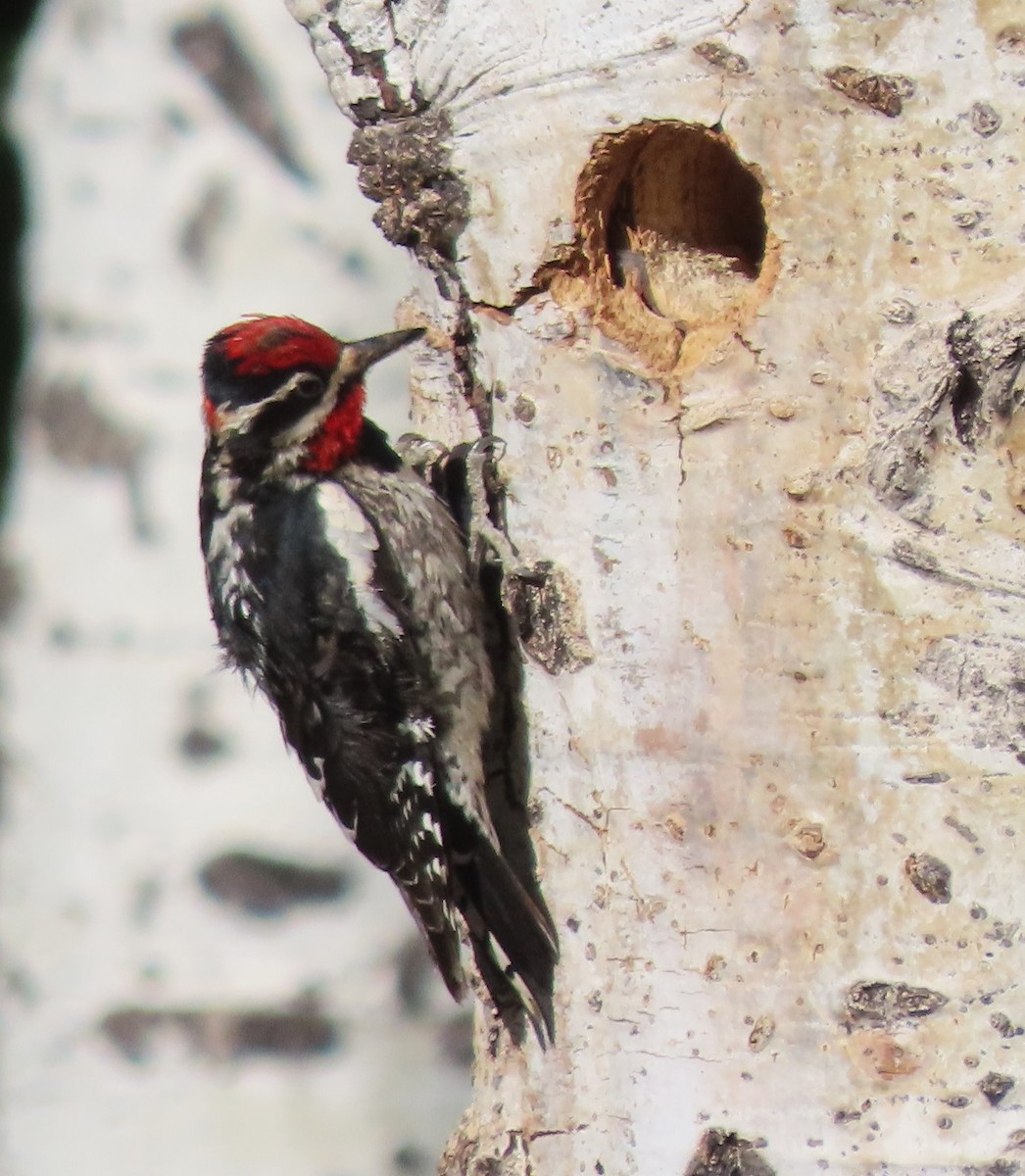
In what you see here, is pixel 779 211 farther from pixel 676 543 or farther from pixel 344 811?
pixel 344 811

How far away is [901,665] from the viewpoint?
164cm

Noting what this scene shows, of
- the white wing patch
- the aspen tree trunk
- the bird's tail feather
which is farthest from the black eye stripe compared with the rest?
the bird's tail feather

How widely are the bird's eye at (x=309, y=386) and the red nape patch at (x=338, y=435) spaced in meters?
0.04

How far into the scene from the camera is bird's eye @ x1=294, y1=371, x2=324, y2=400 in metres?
2.43

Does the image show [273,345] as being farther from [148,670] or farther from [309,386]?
[148,670]

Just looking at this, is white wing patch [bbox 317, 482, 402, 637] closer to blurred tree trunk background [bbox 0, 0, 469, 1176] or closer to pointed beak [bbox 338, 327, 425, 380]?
pointed beak [bbox 338, 327, 425, 380]

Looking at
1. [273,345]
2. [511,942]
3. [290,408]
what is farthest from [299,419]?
[511,942]

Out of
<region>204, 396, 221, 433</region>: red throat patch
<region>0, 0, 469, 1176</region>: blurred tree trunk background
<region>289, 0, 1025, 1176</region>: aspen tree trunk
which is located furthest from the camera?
<region>0, 0, 469, 1176</region>: blurred tree trunk background

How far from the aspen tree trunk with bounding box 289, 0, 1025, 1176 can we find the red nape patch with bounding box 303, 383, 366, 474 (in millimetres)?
560

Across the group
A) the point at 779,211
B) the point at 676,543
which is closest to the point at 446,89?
the point at 779,211

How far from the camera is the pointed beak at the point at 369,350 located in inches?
87.8

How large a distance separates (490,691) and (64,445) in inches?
36.6

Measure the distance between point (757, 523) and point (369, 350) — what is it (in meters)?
0.88

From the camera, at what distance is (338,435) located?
251 centimetres
